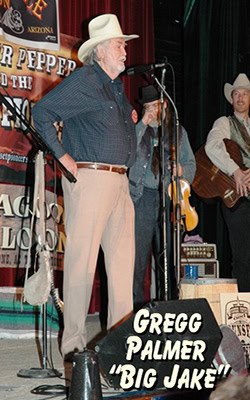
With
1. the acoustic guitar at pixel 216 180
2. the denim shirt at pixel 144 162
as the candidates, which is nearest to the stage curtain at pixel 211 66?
the acoustic guitar at pixel 216 180

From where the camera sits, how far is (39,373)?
3701 millimetres

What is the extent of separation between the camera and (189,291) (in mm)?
4891

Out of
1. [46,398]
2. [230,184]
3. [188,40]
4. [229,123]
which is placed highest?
[188,40]

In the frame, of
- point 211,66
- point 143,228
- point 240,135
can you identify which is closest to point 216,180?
point 240,135

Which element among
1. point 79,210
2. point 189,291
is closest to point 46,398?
point 79,210

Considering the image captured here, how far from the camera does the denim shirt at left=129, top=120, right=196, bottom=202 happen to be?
5.06m

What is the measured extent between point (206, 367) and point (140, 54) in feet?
13.2

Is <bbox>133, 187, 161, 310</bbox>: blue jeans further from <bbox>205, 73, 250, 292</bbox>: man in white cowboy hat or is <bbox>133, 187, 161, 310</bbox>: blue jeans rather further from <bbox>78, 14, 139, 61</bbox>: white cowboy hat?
<bbox>78, 14, 139, 61</bbox>: white cowboy hat

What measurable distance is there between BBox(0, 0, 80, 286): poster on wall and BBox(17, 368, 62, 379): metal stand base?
194 centimetres

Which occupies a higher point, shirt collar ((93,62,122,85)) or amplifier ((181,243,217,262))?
shirt collar ((93,62,122,85))

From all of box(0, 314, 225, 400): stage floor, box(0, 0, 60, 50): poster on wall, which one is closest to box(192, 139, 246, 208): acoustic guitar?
box(0, 0, 60, 50): poster on wall

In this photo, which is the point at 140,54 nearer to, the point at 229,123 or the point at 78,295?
the point at 229,123

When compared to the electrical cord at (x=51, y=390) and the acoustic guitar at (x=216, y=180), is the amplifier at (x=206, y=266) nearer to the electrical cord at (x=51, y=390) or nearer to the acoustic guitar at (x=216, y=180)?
the acoustic guitar at (x=216, y=180)

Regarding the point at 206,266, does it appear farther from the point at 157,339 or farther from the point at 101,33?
the point at 157,339
